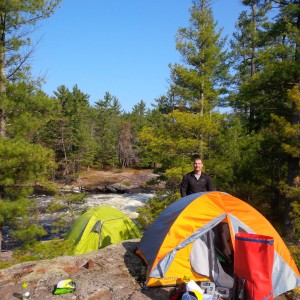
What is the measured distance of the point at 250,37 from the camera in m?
24.1

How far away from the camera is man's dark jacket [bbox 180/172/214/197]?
23.0ft

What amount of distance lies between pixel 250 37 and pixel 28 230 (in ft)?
68.3

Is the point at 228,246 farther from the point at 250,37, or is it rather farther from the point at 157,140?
the point at 250,37

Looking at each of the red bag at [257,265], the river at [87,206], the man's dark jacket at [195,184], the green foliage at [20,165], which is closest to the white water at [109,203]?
the river at [87,206]

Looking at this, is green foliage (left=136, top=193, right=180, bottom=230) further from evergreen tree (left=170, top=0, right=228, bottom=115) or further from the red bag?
the red bag

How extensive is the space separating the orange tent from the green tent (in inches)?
165

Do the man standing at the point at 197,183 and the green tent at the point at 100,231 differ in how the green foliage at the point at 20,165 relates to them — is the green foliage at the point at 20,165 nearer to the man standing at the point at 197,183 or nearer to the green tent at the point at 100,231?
the green tent at the point at 100,231

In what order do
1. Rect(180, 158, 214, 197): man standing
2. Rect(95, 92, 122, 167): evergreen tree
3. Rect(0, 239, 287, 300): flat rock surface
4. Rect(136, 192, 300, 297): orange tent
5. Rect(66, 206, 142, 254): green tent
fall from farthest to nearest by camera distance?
1. Rect(95, 92, 122, 167): evergreen tree
2. Rect(66, 206, 142, 254): green tent
3. Rect(180, 158, 214, 197): man standing
4. Rect(136, 192, 300, 297): orange tent
5. Rect(0, 239, 287, 300): flat rock surface

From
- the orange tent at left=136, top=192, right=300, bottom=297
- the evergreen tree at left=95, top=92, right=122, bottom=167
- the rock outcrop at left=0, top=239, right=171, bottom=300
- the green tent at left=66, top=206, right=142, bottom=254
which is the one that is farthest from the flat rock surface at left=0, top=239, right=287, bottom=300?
the evergreen tree at left=95, top=92, right=122, bottom=167

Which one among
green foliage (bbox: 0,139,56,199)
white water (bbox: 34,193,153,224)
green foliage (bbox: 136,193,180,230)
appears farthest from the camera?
white water (bbox: 34,193,153,224)

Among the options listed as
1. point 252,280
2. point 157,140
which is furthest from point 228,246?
point 157,140

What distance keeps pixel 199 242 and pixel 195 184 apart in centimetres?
141

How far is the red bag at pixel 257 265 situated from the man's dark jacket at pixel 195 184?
250cm

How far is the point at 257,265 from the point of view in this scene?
4449 mm
